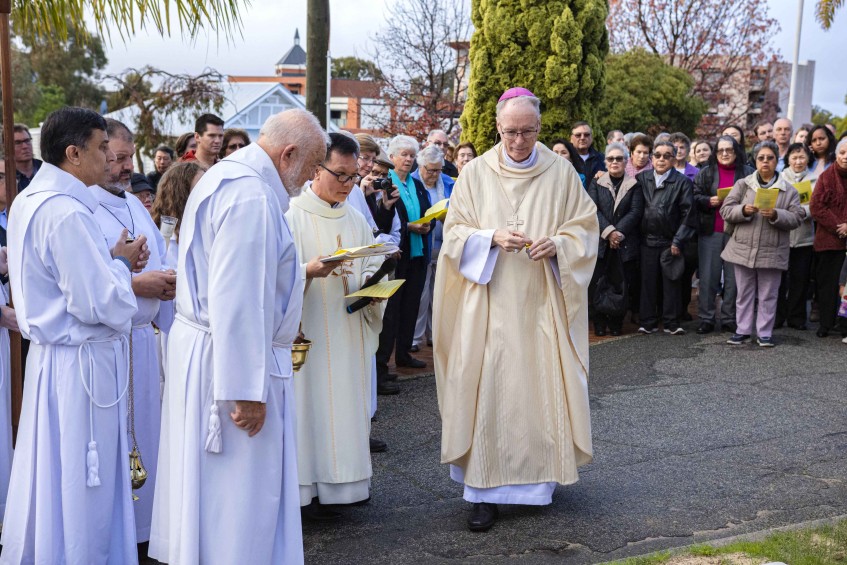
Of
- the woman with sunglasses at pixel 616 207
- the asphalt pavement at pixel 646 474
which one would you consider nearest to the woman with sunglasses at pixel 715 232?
the woman with sunglasses at pixel 616 207

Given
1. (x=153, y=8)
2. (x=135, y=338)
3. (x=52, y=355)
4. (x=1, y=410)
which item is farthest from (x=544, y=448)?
(x=153, y=8)

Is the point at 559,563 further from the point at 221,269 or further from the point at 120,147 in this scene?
the point at 120,147

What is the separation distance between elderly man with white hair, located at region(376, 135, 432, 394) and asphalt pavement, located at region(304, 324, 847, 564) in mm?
549

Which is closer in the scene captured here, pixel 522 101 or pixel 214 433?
pixel 214 433

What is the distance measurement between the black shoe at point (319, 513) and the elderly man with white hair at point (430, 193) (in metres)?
4.77

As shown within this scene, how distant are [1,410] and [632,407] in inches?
193

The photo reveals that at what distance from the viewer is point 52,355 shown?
4270 millimetres

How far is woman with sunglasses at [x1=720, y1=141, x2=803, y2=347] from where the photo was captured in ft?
33.7

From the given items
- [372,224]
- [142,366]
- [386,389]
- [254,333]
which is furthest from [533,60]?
[254,333]

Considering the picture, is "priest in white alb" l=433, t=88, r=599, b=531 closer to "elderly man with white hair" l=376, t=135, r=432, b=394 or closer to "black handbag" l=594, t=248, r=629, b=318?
"elderly man with white hair" l=376, t=135, r=432, b=394

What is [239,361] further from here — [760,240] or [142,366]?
[760,240]

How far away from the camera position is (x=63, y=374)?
13.9 ft

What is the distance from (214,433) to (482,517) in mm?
2073

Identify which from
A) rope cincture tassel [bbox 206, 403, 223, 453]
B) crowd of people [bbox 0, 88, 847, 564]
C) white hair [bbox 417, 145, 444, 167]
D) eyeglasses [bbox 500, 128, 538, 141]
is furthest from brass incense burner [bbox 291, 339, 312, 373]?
white hair [bbox 417, 145, 444, 167]
